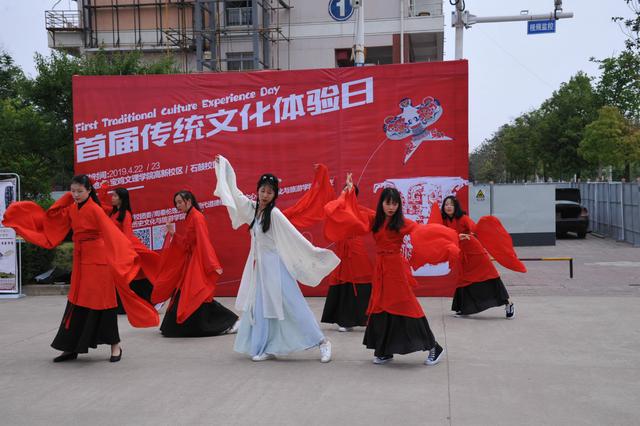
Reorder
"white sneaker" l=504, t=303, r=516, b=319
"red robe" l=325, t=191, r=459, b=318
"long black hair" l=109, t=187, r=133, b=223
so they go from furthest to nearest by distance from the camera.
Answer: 1. "long black hair" l=109, t=187, r=133, b=223
2. "white sneaker" l=504, t=303, r=516, b=319
3. "red robe" l=325, t=191, r=459, b=318

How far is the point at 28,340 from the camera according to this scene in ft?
26.8

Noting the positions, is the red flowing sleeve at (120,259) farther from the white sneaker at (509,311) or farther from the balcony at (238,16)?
the balcony at (238,16)

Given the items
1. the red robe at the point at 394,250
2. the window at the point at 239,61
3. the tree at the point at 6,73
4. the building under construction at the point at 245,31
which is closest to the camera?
the red robe at the point at 394,250

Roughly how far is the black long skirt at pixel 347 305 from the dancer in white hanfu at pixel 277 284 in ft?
5.16

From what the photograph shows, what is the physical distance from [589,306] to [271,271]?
543cm

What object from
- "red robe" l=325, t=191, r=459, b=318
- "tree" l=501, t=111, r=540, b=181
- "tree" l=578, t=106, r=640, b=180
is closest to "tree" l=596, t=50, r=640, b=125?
"tree" l=578, t=106, r=640, b=180

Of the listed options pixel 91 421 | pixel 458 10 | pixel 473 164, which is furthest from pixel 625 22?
pixel 473 164

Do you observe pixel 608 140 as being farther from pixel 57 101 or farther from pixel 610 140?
pixel 57 101

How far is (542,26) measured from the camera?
50.5 ft

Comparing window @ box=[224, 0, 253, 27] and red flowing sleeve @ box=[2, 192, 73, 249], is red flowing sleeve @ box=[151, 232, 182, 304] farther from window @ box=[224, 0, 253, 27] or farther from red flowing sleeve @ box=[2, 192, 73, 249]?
window @ box=[224, 0, 253, 27]

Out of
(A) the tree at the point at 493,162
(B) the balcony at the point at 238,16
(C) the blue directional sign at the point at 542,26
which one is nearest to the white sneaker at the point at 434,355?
(C) the blue directional sign at the point at 542,26

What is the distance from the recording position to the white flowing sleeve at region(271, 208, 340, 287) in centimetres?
700

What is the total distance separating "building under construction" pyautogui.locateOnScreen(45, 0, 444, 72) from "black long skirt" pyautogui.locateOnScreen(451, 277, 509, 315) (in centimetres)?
2459

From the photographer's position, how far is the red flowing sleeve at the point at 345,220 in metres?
6.71
